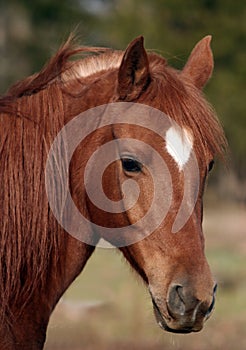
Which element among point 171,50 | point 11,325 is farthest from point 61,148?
point 171,50

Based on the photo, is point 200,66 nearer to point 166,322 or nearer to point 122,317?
point 166,322

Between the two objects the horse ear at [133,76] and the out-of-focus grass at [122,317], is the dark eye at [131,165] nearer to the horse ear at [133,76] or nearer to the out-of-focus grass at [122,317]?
Answer: the horse ear at [133,76]

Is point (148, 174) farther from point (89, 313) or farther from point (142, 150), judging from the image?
point (89, 313)

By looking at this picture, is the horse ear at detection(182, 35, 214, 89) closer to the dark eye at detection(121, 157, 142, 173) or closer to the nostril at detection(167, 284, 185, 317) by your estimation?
the dark eye at detection(121, 157, 142, 173)

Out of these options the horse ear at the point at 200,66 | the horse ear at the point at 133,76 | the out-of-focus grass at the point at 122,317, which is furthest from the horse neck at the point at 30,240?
the out-of-focus grass at the point at 122,317

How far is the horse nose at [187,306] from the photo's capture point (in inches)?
122

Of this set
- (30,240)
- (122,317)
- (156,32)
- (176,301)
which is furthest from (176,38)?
(176,301)

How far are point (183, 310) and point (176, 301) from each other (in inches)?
1.8

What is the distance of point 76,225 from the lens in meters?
3.46

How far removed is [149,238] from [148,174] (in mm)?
281

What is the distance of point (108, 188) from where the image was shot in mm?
3387

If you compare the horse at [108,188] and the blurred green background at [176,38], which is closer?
the horse at [108,188]

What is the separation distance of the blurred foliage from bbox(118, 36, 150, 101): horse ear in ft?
80.5

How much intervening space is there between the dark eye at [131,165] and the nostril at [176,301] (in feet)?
1.73
